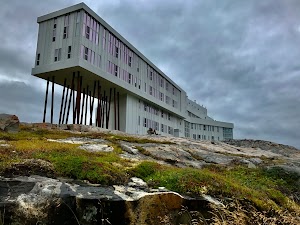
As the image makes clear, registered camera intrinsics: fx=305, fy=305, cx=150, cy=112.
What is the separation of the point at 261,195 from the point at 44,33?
110ft

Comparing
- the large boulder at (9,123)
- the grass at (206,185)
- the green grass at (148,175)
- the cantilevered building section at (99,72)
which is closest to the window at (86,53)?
the cantilevered building section at (99,72)

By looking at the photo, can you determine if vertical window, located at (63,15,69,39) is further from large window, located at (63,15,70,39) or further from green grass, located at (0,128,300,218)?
green grass, located at (0,128,300,218)

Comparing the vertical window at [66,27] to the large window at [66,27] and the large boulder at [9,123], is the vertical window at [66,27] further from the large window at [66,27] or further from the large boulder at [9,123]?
the large boulder at [9,123]

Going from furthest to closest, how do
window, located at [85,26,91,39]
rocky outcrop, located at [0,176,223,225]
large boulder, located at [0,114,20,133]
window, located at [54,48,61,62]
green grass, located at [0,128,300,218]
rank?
window, located at [85,26,91,39], window, located at [54,48,61,62], large boulder, located at [0,114,20,133], green grass, located at [0,128,300,218], rocky outcrop, located at [0,176,223,225]

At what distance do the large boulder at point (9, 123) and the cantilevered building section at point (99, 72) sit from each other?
13.1 meters

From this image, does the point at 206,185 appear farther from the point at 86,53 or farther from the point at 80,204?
the point at 86,53

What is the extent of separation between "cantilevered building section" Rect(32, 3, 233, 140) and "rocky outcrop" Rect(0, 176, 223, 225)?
2645 centimetres

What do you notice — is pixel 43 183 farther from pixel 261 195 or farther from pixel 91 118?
pixel 91 118

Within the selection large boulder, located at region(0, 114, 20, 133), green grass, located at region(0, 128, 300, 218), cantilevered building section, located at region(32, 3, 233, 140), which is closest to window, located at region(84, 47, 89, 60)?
cantilevered building section, located at region(32, 3, 233, 140)

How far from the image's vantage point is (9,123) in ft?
64.9

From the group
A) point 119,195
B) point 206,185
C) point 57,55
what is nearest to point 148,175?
point 206,185

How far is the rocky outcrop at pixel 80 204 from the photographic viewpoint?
6406 millimetres

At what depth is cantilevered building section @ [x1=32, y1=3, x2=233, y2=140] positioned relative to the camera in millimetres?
34156

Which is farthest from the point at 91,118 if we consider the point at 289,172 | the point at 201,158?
the point at 289,172
